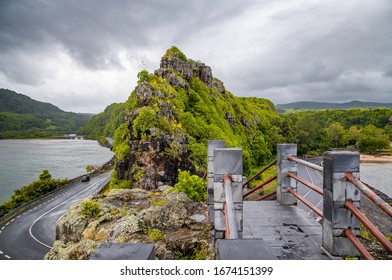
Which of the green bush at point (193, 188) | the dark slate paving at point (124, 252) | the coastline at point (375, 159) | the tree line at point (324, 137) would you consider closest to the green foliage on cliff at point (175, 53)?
the tree line at point (324, 137)

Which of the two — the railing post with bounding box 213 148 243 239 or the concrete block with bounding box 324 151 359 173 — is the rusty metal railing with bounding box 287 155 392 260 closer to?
the concrete block with bounding box 324 151 359 173

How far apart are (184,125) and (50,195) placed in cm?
2803

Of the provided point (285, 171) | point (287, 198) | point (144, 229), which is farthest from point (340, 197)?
point (144, 229)

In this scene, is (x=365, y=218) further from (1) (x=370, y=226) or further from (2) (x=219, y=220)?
(2) (x=219, y=220)

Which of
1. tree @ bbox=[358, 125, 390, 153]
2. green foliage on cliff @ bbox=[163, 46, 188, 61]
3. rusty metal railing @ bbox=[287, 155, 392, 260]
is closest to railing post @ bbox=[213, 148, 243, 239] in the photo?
rusty metal railing @ bbox=[287, 155, 392, 260]

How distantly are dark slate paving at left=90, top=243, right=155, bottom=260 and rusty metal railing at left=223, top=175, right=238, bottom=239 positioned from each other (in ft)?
3.06

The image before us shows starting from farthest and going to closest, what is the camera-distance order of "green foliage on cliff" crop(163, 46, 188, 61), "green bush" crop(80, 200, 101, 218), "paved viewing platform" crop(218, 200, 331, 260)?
"green foliage on cliff" crop(163, 46, 188, 61), "green bush" crop(80, 200, 101, 218), "paved viewing platform" crop(218, 200, 331, 260)

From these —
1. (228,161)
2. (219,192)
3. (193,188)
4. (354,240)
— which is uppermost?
(228,161)

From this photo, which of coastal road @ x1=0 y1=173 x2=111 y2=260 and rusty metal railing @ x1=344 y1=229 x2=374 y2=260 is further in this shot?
coastal road @ x1=0 y1=173 x2=111 y2=260

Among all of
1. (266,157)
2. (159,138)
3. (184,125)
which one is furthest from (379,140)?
(159,138)

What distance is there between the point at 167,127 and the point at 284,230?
27.1 metres

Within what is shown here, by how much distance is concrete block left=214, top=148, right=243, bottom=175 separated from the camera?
4.07 metres

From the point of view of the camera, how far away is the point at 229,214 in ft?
11.0
